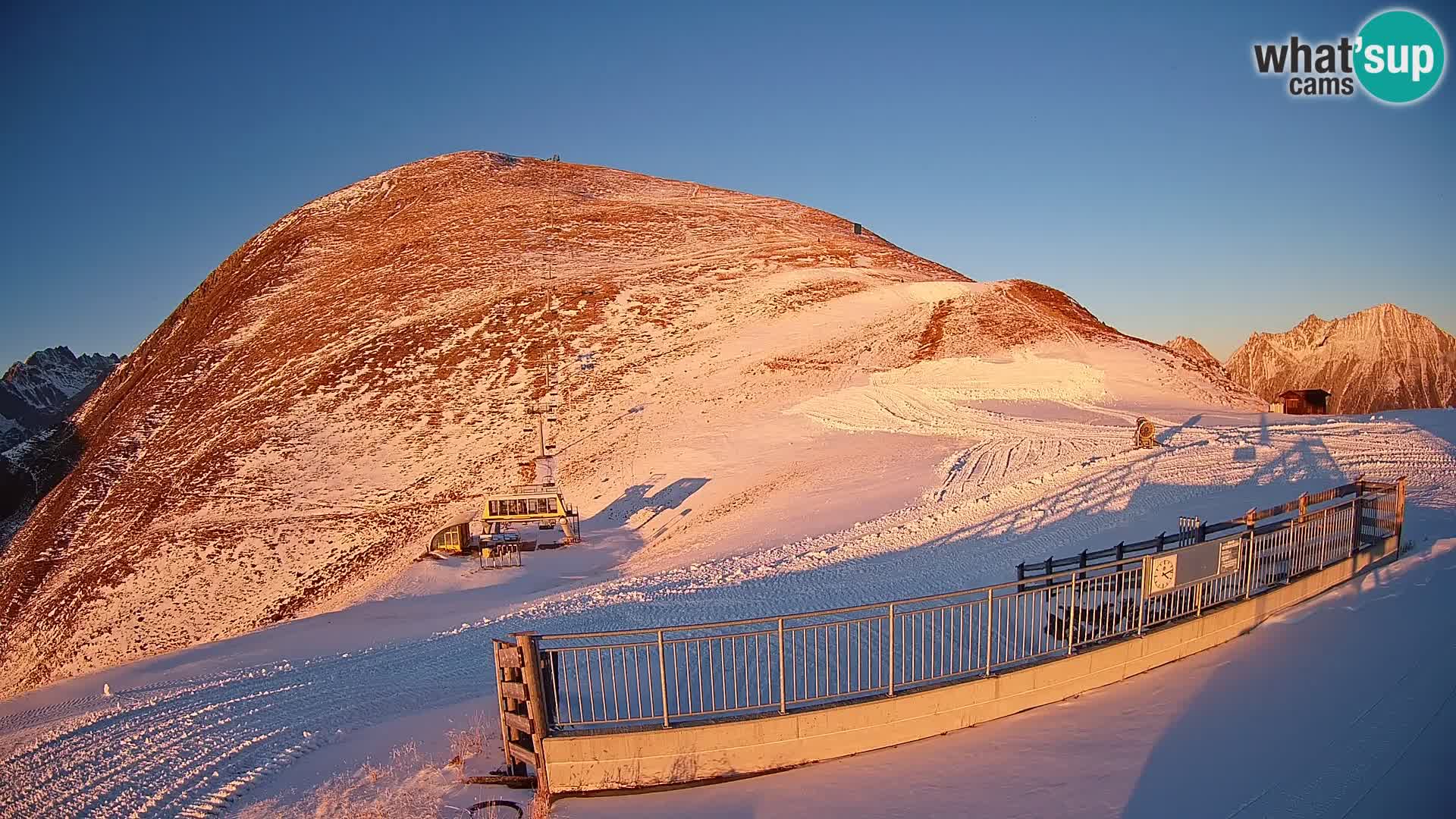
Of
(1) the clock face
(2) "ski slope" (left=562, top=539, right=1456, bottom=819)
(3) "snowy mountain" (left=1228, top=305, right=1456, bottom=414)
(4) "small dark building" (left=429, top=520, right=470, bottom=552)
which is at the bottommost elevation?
(4) "small dark building" (left=429, top=520, right=470, bottom=552)

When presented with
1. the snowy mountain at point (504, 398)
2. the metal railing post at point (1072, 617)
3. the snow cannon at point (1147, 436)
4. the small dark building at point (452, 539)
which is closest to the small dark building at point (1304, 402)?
the snowy mountain at point (504, 398)

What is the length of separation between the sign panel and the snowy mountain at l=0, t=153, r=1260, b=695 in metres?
13.1

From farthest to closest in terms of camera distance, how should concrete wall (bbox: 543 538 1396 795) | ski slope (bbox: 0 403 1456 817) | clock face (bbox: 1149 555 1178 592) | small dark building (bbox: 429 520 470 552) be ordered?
1. small dark building (bbox: 429 520 470 552)
2. ski slope (bbox: 0 403 1456 817)
3. clock face (bbox: 1149 555 1178 592)
4. concrete wall (bbox: 543 538 1396 795)

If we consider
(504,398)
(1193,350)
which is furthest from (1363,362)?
(504,398)

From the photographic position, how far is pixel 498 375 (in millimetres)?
47219

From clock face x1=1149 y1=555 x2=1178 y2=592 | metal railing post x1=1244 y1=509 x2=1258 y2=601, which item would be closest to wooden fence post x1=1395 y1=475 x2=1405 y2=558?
metal railing post x1=1244 y1=509 x2=1258 y2=601

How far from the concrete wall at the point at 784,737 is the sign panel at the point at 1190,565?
133 centimetres

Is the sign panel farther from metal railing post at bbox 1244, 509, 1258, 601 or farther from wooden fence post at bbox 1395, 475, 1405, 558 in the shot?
wooden fence post at bbox 1395, 475, 1405, 558

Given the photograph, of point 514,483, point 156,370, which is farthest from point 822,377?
point 156,370

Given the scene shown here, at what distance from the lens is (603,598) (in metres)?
16.9

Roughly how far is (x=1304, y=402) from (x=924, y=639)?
42.7m

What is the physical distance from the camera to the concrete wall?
24.8ft

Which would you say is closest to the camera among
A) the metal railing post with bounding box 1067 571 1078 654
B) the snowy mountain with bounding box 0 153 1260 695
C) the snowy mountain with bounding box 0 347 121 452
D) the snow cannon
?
the metal railing post with bounding box 1067 571 1078 654

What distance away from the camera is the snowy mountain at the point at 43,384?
150250 millimetres
